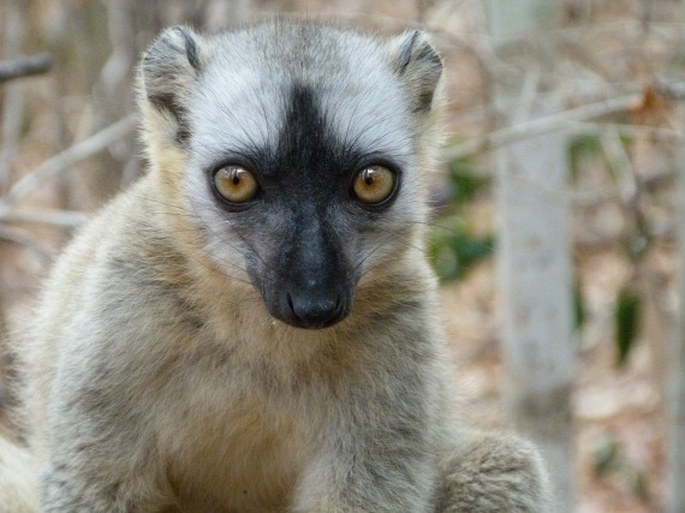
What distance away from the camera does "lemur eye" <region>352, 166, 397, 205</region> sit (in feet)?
15.8

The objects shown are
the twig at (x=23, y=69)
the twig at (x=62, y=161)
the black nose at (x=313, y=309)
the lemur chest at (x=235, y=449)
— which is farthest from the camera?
the twig at (x=62, y=161)

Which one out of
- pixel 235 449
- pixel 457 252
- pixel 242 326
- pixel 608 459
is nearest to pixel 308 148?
pixel 242 326

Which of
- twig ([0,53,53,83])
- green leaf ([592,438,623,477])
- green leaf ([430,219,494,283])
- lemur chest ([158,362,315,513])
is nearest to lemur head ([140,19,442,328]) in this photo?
lemur chest ([158,362,315,513])

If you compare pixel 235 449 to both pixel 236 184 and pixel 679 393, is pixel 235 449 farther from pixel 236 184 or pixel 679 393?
pixel 679 393

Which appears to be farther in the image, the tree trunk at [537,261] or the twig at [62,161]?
the tree trunk at [537,261]

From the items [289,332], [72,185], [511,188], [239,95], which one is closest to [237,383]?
[289,332]

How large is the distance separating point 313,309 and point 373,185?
2.26 feet

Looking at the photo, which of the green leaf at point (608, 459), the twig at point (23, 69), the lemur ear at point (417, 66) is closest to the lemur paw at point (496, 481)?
the lemur ear at point (417, 66)

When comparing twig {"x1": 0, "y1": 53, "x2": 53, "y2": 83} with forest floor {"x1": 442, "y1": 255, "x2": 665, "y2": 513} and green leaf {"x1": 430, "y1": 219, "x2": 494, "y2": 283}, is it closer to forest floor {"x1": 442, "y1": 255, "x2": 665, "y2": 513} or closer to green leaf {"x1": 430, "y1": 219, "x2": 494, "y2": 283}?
green leaf {"x1": 430, "y1": 219, "x2": 494, "y2": 283}

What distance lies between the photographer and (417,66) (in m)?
5.49

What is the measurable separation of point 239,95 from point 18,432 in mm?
2575

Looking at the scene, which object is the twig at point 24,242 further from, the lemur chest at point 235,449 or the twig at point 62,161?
the lemur chest at point 235,449

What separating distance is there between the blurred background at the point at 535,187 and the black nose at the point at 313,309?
4.71 ft

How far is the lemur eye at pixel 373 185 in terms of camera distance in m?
4.82
